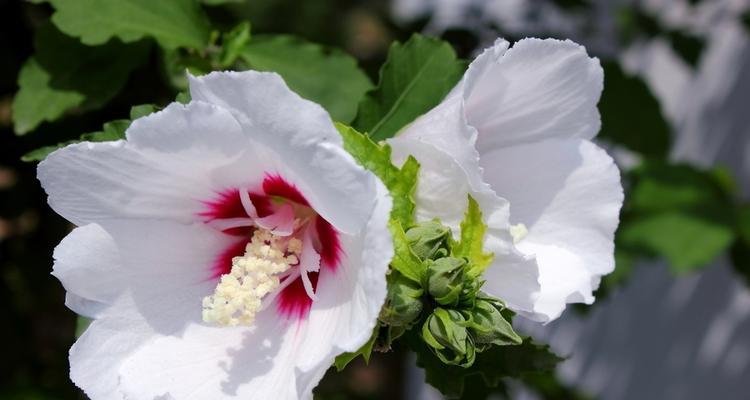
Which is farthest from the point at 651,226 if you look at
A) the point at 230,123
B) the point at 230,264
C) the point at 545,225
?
the point at 230,123

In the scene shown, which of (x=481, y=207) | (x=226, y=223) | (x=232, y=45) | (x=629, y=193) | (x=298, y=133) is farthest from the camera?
(x=629, y=193)

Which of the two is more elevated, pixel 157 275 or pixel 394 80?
pixel 394 80

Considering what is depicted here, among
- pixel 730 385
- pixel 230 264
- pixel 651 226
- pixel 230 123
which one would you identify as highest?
pixel 230 123

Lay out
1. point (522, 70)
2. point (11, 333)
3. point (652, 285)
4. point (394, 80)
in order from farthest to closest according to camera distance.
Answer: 1. point (652, 285)
2. point (11, 333)
3. point (394, 80)
4. point (522, 70)

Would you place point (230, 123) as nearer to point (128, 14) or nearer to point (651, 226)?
point (128, 14)

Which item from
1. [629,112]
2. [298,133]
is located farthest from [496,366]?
[629,112]

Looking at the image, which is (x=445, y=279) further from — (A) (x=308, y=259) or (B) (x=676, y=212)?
(B) (x=676, y=212)

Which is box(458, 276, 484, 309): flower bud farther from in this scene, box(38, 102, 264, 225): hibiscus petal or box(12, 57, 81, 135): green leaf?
box(12, 57, 81, 135): green leaf

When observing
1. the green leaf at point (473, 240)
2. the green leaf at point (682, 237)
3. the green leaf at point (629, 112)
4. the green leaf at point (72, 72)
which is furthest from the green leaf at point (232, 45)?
the green leaf at point (682, 237)
